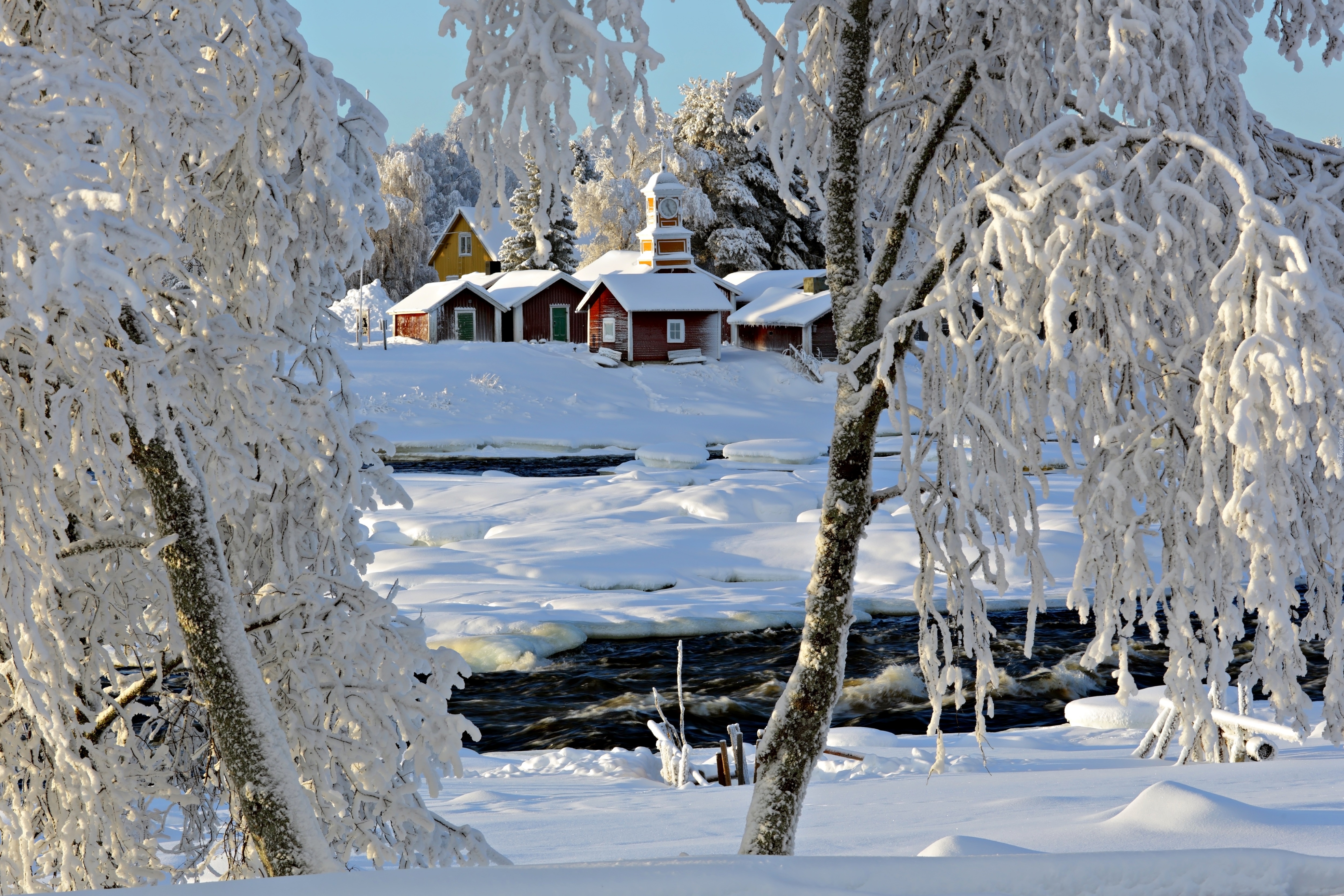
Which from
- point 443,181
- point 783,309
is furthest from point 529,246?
point 443,181

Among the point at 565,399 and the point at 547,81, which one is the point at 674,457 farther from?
the point at 547,81

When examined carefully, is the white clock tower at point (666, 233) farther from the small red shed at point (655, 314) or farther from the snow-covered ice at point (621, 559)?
the snow-covered ice at point (621, 559)

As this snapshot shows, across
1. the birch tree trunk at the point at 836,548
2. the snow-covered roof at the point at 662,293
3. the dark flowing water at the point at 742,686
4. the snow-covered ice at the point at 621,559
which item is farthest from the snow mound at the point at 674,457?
Result: the birch tree trunk at the point at 836,548

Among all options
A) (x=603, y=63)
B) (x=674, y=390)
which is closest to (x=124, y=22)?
(x=603, y=63)

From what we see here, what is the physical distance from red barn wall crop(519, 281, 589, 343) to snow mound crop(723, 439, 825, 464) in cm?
1738

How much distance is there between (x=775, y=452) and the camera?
103 ft

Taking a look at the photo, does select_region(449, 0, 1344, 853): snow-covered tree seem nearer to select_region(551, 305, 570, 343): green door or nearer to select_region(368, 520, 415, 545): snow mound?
select_region(368, 520, 415, 545): snow mound

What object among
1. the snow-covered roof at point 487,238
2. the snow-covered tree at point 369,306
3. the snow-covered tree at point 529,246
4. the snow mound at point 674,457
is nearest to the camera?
the snow mound at point 674,457

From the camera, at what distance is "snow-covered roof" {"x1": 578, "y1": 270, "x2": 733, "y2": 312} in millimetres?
42812

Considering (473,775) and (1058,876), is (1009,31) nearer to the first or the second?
(1058,876)

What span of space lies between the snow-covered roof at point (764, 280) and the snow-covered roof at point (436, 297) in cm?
1015

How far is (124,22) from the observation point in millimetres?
4156

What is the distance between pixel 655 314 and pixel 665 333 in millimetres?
898

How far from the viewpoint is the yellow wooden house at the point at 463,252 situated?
57.2 metres
